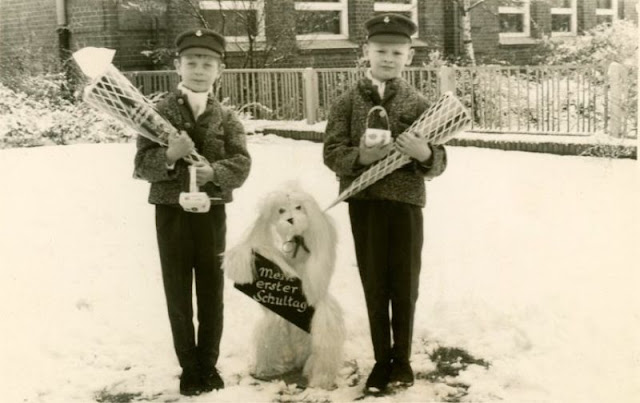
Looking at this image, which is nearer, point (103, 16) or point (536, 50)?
point (103, 16)

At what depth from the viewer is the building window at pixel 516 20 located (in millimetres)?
15547

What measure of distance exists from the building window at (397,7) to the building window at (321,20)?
540 mm

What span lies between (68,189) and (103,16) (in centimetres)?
499

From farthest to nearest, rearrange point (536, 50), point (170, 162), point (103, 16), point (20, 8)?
1. point (536, 50)
2. point (20, 8)
3. point (103, 16)
4. point (170, 162)

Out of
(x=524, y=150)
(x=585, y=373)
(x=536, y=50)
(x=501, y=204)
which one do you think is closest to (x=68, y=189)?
(x=501, y=204)

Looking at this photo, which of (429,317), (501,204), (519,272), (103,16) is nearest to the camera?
(429,317)

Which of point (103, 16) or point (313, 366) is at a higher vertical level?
point (103, 16)

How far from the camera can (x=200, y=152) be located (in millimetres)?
3057

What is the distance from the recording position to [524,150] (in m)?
8.60

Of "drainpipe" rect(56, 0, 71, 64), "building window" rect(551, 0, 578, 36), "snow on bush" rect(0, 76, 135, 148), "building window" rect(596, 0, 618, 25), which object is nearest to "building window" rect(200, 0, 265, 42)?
"drainpipe" rect(56, 0, 71, 64)

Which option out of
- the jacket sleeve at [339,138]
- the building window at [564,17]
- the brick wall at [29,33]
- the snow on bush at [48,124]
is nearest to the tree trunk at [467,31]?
the building window at [564,17]

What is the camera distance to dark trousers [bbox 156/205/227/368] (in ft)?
10.1

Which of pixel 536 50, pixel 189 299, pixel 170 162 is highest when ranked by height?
pixel 536 50

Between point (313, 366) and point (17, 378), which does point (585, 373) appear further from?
point (17, 378)
